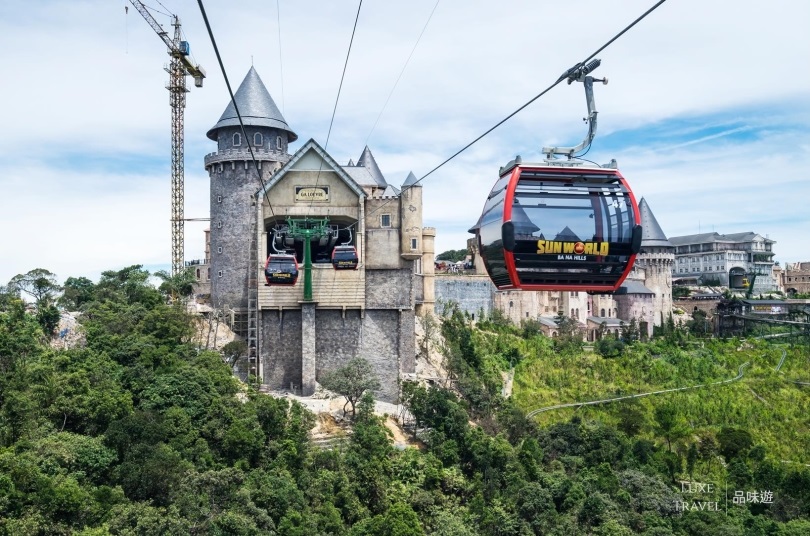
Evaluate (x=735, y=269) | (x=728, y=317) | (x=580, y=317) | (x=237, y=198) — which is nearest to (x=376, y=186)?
(x=237, y=198)

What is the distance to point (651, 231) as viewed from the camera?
78.7 meters

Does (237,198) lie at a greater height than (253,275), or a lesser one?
greater

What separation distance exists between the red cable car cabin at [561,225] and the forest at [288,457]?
44.4 ft

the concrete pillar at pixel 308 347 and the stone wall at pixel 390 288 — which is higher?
the stone wall at pixel 390 288

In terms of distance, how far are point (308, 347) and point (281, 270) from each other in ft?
27.4

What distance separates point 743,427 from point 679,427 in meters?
4.59

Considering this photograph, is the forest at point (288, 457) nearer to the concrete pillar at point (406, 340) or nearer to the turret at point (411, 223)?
the concrete pillar at point (406, 340)

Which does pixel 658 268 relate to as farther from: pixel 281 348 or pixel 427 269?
pixel 281 348

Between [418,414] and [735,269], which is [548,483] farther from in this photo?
[735,269]

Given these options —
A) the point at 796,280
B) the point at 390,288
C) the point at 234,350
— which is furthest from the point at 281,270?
the point at 796,280

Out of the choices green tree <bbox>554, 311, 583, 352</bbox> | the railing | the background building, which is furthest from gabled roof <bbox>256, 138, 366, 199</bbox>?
the background building

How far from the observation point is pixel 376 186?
50031mm

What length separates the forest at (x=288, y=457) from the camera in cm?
2572

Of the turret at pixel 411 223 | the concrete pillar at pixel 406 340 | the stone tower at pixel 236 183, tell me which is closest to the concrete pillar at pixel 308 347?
the concrete pillar at pixel 406 340
